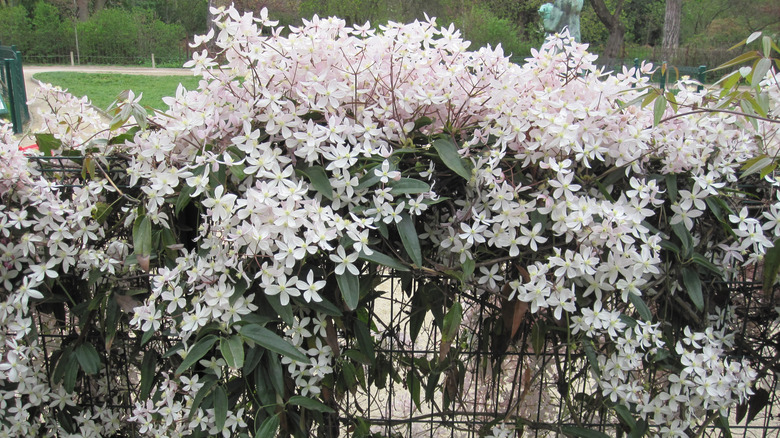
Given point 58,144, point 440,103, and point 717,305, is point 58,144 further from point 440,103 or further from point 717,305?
point 717,305

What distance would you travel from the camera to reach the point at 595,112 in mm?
1476

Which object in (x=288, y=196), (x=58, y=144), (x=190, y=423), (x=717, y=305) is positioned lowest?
(x=190, y=423)

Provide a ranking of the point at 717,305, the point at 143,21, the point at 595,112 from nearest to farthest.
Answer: the point at 595,112
the point at 717,305
the point at 143,21

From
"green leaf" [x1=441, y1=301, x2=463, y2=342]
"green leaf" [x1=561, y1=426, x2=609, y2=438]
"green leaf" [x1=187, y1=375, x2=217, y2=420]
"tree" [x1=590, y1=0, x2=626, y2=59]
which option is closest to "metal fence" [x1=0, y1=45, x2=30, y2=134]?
"green leaf" [x1=187, y1=375, x2=217, y2=420]

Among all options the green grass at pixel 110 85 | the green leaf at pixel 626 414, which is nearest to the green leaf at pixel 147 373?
the green leaf at pixel 626 414

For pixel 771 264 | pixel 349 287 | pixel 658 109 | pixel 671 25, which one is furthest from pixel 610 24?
pixel 349 287

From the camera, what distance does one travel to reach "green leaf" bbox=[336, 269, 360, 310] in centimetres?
135

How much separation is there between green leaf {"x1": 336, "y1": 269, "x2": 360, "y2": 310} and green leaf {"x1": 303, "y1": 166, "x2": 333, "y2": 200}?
195 millimetres

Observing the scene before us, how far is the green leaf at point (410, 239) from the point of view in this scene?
1406 millimetres

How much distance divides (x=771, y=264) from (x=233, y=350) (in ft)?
4.38

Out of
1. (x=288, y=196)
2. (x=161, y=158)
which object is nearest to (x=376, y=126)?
(x=288, y=196)

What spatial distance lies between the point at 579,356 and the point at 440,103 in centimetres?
78

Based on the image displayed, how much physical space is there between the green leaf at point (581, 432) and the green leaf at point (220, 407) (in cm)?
91

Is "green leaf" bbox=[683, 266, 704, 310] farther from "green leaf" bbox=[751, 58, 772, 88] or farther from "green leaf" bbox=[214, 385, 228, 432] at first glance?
"green leaf" bbox=[214, 385, 228, 432]
